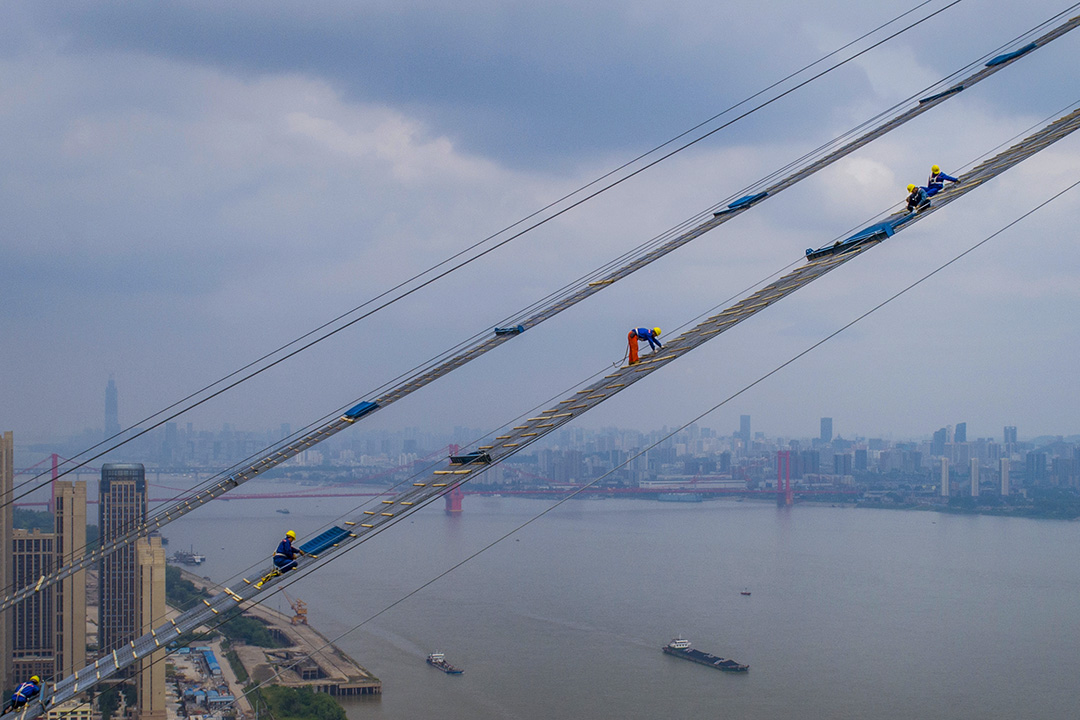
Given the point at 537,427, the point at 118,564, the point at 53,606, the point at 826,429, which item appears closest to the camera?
the point at 537,427

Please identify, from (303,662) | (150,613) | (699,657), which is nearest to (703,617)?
(699,657)

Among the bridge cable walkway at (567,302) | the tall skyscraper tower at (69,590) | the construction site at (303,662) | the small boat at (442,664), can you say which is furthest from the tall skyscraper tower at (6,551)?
the bridge cable walkway at (567,302)

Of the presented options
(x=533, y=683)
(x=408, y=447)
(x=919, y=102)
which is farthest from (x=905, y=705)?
(x=408, y=447)

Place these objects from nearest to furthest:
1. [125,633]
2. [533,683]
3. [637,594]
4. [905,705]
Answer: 1. [905,705]
2. [533,683]
3. [125,633]
4. [637,594]

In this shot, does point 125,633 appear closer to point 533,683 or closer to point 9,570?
point 9,570

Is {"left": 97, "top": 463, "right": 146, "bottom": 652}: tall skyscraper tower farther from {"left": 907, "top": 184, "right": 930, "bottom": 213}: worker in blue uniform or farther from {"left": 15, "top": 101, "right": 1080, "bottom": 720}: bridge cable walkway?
{"left": 907, "top": 184, "right": 930, "bottom": 213}: worker in blue uniform

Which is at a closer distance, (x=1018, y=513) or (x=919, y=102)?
(x=919, y=102)

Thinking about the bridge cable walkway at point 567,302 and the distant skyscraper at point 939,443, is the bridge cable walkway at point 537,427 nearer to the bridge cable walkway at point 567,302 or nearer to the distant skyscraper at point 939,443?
the bridge cable walkway at point 567,302

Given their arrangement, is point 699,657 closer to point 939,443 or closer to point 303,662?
point 303,662
